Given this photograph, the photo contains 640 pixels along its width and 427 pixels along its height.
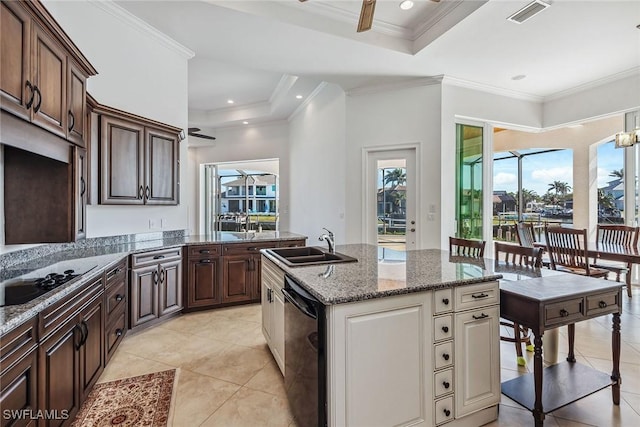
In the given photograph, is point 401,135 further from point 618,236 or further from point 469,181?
point 618,236

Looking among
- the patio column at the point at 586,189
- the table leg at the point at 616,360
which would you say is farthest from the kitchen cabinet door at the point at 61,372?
the patio column at the point at 586,189

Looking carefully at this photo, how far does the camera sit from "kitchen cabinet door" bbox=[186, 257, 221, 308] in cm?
368

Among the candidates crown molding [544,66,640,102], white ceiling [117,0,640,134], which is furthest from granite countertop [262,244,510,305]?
crown molding [544,66,640,102]

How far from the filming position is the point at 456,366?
66.6 inches

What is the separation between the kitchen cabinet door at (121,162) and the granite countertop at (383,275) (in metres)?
1.76

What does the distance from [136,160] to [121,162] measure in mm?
154

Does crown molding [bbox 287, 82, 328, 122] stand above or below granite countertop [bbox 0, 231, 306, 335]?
above

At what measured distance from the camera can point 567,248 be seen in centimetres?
401

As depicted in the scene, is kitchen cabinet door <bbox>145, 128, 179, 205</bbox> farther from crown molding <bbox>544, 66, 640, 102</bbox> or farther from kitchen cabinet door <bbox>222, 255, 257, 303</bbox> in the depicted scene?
crown molding <bbox>544, 66, 640, 102</bbox>

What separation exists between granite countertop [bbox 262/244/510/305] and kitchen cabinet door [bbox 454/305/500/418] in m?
0.22

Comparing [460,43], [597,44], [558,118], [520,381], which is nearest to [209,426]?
[520,381]

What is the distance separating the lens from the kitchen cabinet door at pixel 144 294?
297 cm

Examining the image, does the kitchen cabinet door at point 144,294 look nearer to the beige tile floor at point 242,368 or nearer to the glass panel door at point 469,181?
the beige tile floor at point 242,368

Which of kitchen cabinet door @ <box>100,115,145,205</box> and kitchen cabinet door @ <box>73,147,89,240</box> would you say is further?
kitchen cabinet door @ <box>100,115,145,205</box>
